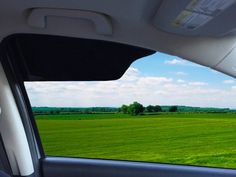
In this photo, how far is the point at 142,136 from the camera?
315 cm

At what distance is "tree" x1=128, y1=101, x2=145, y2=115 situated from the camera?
3.04 m

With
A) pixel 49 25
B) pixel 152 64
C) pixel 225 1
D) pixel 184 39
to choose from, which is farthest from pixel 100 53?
pixel 225 1

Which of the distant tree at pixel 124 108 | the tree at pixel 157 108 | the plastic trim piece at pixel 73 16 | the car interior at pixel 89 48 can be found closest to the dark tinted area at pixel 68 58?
the car interior at pixel 89 48

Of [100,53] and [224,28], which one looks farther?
[100,53]

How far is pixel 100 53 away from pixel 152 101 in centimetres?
53

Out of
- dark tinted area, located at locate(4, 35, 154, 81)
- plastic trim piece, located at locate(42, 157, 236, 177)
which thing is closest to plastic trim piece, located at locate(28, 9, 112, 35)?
dark tinted area, located at locate(4, 35, 154, 81)

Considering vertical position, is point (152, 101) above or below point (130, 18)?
below

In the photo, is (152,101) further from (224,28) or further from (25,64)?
(224,28)

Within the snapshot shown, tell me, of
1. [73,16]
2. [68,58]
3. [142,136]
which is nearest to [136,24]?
[73,16]

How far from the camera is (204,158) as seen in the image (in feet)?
9.64

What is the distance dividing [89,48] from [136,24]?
2.53ft

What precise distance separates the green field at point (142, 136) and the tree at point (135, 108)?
0.04 metres

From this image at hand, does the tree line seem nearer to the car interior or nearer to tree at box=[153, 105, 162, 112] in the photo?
tree at box=[153, 105, 162, 112]

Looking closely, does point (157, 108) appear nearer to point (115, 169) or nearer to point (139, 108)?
point (139, 108)
